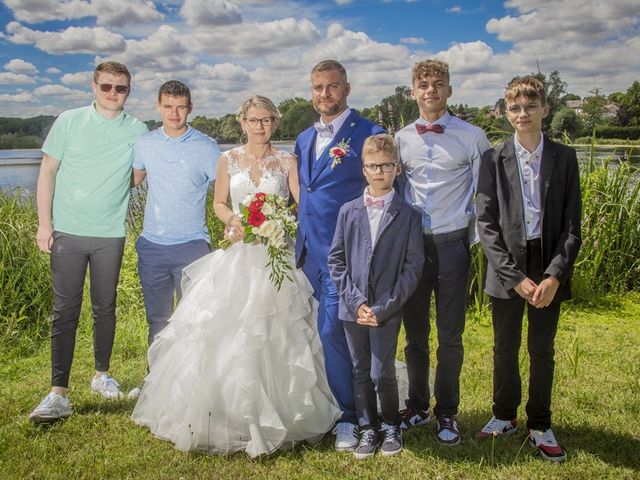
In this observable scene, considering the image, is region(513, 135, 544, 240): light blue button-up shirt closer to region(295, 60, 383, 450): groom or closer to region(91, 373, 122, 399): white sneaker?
region(295, 60, 383, 450): groom

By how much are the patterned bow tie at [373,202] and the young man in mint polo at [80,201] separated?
202cm

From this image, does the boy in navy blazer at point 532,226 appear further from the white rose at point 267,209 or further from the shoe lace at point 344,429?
the white rose at point 267,209

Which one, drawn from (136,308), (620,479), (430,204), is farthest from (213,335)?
(136,308)

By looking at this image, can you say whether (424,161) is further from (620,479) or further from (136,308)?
(136,308)

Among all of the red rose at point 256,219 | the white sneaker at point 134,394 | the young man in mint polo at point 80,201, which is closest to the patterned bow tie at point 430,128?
the red rose at point 256,219

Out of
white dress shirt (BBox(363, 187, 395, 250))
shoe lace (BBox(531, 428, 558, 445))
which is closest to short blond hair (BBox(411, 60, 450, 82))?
white dress shirt (BBox(363, 187, 395, 250))

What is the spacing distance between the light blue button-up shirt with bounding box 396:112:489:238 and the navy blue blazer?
0.19 meters

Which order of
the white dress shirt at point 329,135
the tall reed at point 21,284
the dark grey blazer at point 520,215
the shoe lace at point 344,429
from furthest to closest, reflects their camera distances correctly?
the tall reed at point 21,284 < the white dress shirt at point 329,135 < the shoe lace at point 344,429 < the dark grey blazer at point 520,215

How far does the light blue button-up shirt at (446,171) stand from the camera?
157 inches

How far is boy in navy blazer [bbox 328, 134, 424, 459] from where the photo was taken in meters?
3.82

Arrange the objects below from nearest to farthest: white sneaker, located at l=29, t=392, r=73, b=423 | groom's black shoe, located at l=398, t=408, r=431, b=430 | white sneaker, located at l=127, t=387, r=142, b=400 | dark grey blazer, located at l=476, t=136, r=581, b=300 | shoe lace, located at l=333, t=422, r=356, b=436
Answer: dark grey blazer, located at l=476, t=136, r=581, b=300 < shoe lace, located at l=333, t=422, r=356, b=436 < groom's black shoe, located at l=398, t=408, r=431, b=430 < white sneaker, located at l=29, t=392, r=73, b=423 < white sneaker, located at l=127, t=387, r=142, b=400

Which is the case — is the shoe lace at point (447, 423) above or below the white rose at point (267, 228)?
below

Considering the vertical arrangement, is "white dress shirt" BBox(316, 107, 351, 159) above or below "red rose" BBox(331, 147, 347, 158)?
above

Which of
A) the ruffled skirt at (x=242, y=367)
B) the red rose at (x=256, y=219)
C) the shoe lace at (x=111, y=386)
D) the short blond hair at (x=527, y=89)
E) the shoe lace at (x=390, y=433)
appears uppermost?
the short blond hair at (x=527, y=89)
